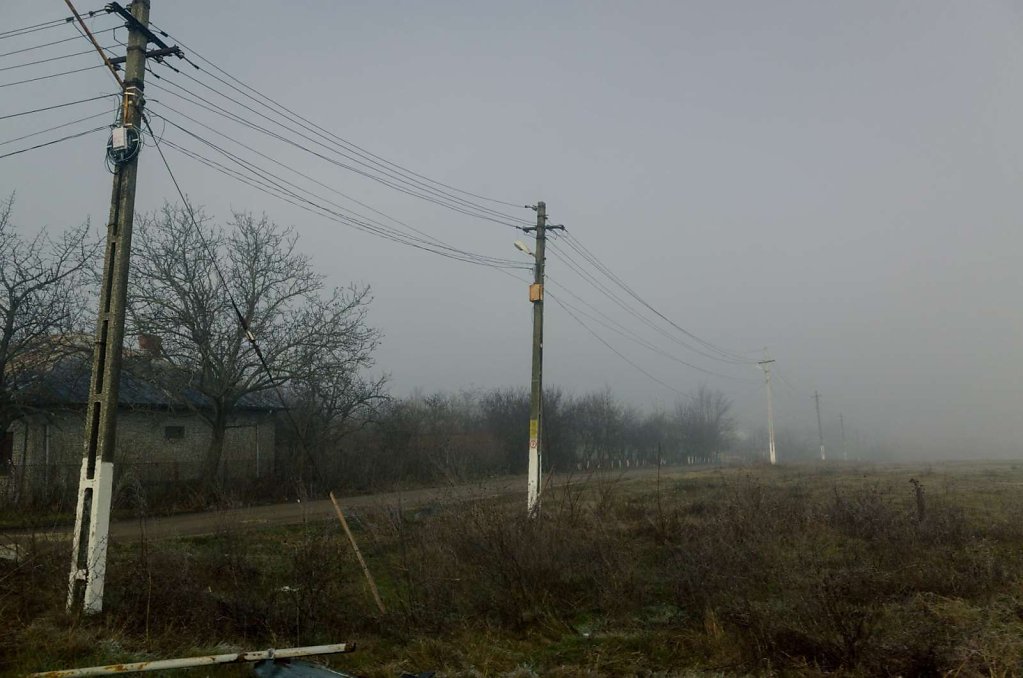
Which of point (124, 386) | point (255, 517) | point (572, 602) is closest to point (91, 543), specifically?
point (572, 602)

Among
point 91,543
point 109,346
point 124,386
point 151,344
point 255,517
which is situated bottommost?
point 255,517

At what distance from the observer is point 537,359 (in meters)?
16.9

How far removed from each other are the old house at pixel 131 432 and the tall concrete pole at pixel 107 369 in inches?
412

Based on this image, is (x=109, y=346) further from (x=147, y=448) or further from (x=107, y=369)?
(x=147, y=448)

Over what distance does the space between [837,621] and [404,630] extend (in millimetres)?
4257

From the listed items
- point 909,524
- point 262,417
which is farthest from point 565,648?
point 262,417

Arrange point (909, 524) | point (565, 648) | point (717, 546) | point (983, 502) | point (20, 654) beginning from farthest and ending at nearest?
point (983, 502) → point (909, 524) → point (717, 546) → point (565, 648) → point (20, 654)

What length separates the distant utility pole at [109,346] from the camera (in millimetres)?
7949

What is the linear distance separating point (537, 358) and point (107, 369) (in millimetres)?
10021

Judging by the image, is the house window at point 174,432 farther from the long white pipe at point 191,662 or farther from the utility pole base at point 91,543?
the long white pipe at point 191,662

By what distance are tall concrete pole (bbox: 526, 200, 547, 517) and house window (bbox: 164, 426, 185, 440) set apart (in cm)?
1465

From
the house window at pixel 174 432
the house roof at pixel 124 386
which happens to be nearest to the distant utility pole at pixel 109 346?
the house roof at pixel 124 386

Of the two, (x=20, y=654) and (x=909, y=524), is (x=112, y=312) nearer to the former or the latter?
(x=20, y=654)

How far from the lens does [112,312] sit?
8.52 meters
